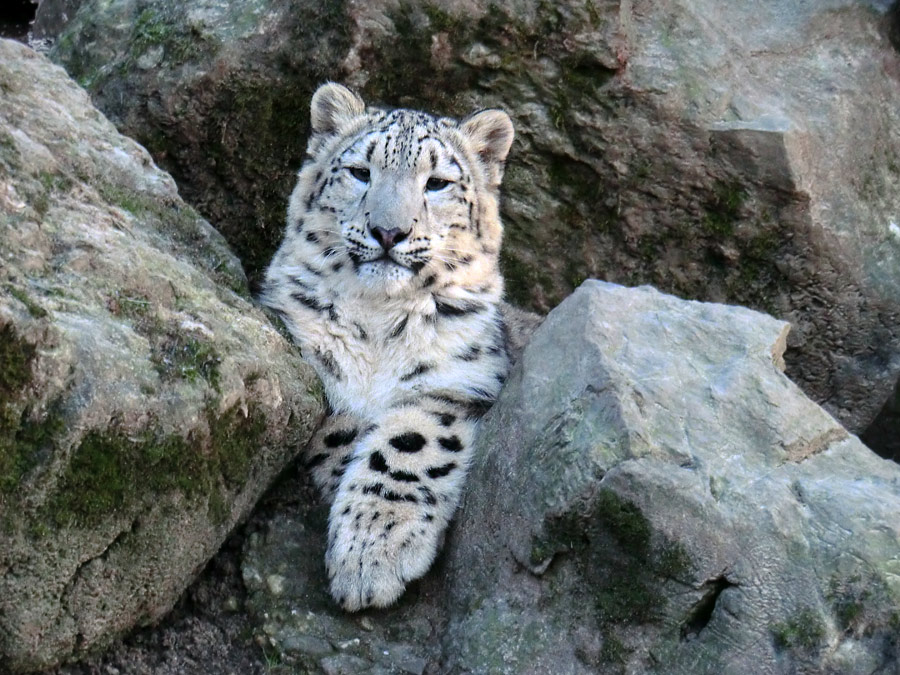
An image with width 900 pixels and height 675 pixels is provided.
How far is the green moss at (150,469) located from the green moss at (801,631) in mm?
1840

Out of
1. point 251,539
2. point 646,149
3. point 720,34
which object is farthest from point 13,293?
point 720,34

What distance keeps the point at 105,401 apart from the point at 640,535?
169 cm

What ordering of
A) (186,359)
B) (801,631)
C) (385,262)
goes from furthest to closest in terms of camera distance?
(385,262)
(186,359)
(801,631)

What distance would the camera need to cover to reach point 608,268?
6664 mm

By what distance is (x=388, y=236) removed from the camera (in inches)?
192

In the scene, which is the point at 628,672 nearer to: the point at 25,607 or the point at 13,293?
the point at 25,607

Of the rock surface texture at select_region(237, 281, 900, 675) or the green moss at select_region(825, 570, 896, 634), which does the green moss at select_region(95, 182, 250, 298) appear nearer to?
the rock surface texture at select_region(237, 281, 900, 675)

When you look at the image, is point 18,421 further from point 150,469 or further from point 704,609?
point 704,609

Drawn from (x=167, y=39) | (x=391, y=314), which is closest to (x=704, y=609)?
(x=391, y=314)

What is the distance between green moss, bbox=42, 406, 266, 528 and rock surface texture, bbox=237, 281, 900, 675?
58 centimetres

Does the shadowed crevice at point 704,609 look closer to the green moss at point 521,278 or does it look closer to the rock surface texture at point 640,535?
the rock surface texture at point 640,535

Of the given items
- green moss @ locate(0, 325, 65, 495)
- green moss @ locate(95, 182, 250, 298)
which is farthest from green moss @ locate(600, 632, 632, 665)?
green moss @ locate(95, 182, 250, 298)

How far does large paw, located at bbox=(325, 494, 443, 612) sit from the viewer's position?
4.19 m

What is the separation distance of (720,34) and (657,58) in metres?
0.52
